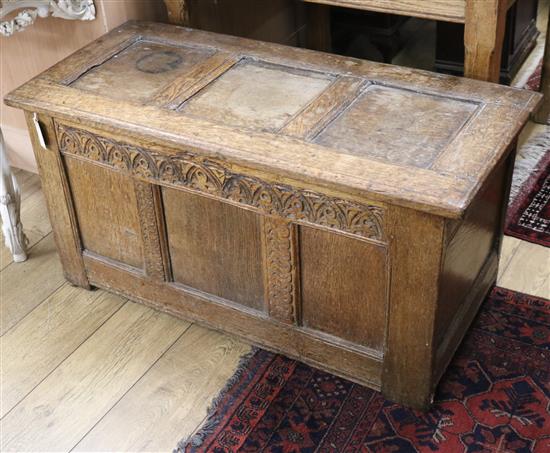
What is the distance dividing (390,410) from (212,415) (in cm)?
45

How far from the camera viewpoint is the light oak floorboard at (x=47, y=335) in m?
2.34

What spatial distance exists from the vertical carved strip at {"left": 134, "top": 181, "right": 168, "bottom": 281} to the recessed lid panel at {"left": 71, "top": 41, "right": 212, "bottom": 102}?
0.80 ft

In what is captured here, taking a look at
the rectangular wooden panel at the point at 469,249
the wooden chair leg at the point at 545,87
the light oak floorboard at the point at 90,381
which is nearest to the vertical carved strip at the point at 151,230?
the light oak floorboard at the point at 90,381

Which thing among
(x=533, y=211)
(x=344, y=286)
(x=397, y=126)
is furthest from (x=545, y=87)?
(x=344, y=286)

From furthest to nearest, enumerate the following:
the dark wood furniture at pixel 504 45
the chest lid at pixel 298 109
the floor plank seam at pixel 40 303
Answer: the dark wood furniture at pixel 504 45 → the floor plank seam at pixel 40 303 → the chest lid at pixel 298 109

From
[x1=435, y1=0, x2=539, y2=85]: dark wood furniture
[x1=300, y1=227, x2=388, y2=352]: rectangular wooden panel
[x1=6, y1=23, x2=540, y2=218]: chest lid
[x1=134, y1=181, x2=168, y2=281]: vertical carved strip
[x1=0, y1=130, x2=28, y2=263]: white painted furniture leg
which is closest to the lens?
[x1=6, y1=23, x2=540, y2=218]: chest lid

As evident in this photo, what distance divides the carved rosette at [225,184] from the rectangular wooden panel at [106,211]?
0.18 ft

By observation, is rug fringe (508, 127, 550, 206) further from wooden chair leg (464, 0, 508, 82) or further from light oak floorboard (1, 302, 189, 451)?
light oak floorboard (1, 302, 189, 451)

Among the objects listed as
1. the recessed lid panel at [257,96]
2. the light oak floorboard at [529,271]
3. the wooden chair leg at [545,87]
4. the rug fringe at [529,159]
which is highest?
the recessed lid panel at [257,96]

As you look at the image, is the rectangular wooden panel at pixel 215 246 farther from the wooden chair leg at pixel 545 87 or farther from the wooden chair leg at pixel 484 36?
the wooden chair leg at pixel 545 87

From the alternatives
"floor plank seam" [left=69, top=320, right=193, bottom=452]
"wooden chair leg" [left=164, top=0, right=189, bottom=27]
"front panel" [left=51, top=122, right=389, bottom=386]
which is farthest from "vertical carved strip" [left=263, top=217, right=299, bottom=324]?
"wooden chair leg" [left=164, top=0, right=189, bottom=27]

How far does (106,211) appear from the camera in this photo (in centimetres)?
240

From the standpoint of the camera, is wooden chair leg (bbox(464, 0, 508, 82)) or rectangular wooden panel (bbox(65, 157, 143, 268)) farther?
rectangular wooden panel (bbox(65, 157, 143, 268))

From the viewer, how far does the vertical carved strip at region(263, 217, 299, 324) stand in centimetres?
207
